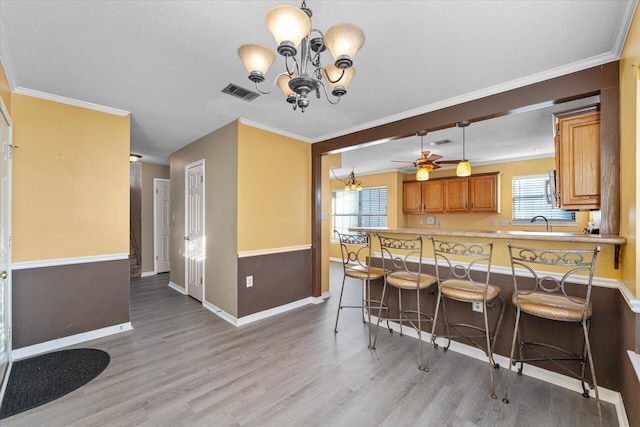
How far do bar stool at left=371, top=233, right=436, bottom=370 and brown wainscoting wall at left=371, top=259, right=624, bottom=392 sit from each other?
29 centimetres

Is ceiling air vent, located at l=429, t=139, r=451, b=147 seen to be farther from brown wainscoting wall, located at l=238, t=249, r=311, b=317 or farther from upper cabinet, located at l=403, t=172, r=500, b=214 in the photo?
brown wainscoting wall, located at l=238, t=249, r=311, b=317

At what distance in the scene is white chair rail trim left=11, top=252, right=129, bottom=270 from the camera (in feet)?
8.48

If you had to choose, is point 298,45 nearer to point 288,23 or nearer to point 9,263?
point 288,23

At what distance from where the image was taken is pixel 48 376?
2.25 m

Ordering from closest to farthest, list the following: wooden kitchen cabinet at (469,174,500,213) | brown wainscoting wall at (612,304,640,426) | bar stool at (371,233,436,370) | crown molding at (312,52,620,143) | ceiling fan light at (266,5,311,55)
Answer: ceiling fan light at (266,5,311,55)
brown wainscoting wall at (612,304,640,426)
crown molding at (312,52,620,143)
bar stool at (371,233,436,370)
wooden kitchen cabinet at (469,174,500,213)

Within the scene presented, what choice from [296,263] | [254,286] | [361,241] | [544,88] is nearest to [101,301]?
[254,286]

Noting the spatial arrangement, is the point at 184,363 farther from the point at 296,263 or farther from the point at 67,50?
the point at 67,50

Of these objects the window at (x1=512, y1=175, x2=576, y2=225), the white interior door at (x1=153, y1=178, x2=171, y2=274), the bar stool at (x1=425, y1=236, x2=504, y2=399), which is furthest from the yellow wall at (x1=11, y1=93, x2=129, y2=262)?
the window at (x1=512, y1=175, x2=576, y2=225)

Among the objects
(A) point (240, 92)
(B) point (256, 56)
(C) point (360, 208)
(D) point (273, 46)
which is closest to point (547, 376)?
(B) point (256, 56)

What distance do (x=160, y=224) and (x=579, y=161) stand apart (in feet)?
22.4

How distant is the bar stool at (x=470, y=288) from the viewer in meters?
2.18

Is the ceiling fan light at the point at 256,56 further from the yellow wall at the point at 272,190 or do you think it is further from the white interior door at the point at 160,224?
the white interior door at the point at 160,224

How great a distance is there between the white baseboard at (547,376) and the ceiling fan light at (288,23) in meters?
2.73

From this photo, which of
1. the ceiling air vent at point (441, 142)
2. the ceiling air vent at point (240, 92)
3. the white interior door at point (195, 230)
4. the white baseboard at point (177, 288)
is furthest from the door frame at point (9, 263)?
the ceiling air vent at point (441, 142)
